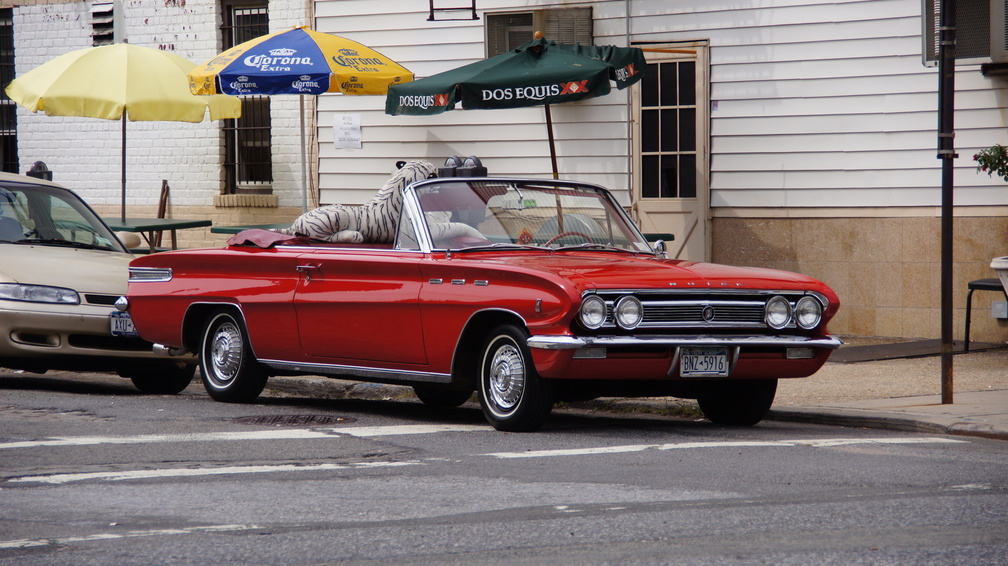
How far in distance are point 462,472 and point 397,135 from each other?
1067 cm

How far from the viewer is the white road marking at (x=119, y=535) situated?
4.87 metres

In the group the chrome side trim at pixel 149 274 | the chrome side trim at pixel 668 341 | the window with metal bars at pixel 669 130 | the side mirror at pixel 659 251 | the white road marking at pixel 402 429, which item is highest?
the window with metal bars at pixel 669 130

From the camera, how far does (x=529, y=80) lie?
40.3 ft

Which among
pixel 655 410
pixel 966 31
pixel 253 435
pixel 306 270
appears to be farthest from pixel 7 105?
pixel 253 435

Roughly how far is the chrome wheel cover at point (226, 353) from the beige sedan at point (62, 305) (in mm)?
582

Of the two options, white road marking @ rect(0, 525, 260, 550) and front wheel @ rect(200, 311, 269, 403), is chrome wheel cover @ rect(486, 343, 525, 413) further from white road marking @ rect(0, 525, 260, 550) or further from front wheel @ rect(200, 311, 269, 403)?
white road marking @ rect(0, 525, 260, 550)

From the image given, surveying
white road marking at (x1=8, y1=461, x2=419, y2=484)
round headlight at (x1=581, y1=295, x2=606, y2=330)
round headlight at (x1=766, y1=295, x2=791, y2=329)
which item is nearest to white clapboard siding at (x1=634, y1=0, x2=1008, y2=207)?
round headlight at (x1=766, y1=295, x2=791, y2=329)

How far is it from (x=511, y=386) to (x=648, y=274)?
0.98 meters

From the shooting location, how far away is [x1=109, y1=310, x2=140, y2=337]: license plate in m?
10.1

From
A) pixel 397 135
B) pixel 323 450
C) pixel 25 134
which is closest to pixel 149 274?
pixel 323 450

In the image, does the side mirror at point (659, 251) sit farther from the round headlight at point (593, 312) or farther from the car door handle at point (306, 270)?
the car door handle at point (306, 270)

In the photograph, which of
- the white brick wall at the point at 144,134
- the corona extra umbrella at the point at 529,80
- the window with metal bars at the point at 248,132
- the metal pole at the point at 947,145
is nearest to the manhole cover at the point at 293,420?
the metal pole at the point at 947,145

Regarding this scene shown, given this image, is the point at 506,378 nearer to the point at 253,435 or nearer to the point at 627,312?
the point at 627,312

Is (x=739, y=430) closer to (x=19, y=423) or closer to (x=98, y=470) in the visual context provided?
(x=98, y=470)
